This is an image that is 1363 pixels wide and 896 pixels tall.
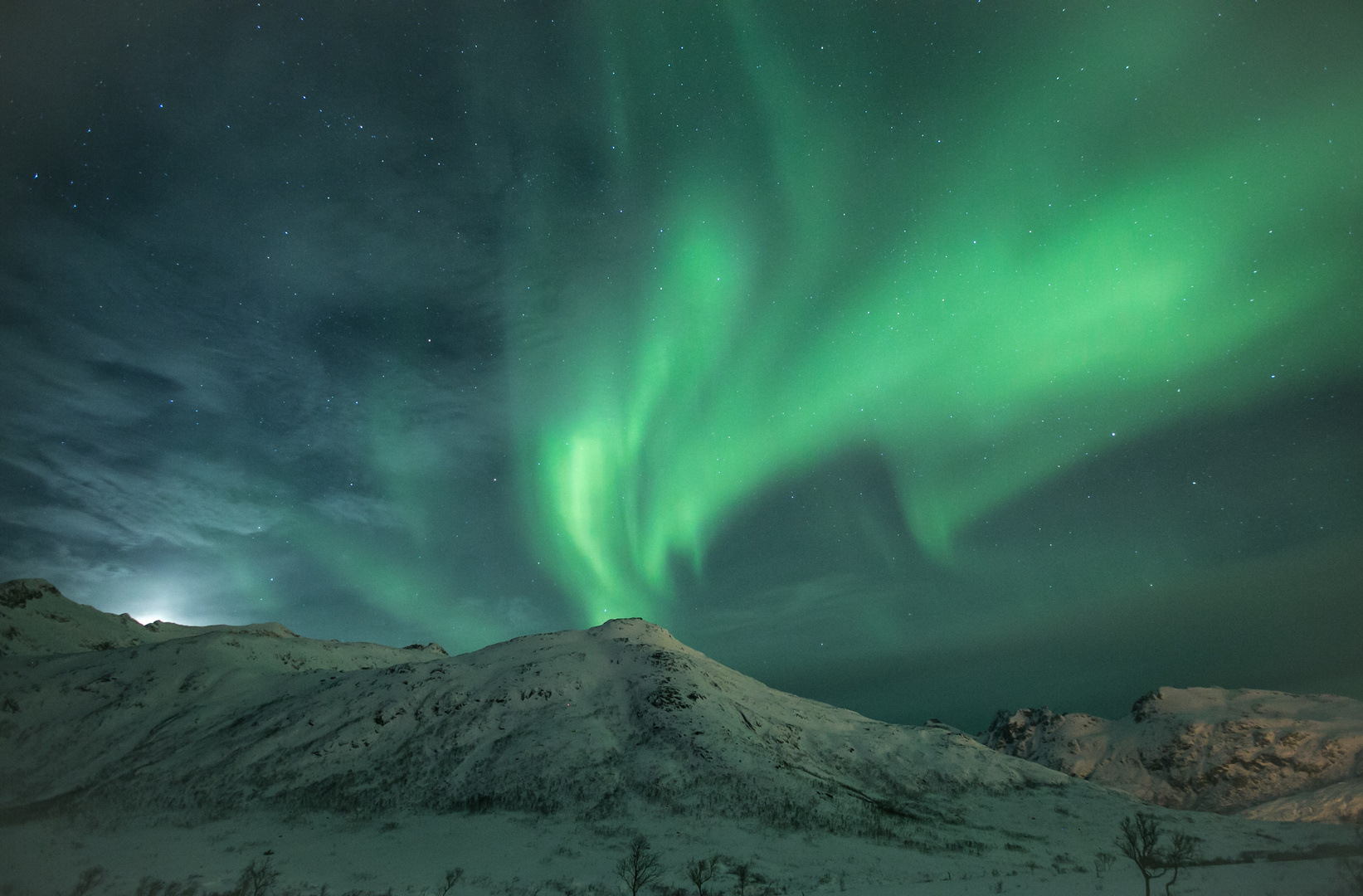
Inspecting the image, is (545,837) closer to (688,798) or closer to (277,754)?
(688,798)

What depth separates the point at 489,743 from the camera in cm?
7181

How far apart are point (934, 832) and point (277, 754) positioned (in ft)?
227

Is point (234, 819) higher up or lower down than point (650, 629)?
lower down

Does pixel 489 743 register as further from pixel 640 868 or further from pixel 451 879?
pixel 640 868

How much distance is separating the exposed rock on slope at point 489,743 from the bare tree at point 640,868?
35.6 ft

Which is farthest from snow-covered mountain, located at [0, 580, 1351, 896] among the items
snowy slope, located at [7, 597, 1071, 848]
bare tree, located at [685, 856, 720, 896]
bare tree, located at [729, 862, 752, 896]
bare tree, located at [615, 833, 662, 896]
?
bare tree, located at [729, 862, 752, 896]

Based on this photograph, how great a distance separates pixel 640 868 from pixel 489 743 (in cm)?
3771

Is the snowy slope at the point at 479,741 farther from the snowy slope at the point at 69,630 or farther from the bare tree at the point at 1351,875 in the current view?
the bare tree at the point at 1351,875

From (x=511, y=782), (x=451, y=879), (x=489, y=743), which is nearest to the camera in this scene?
(x=451, y=879)

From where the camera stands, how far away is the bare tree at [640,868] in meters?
39.4

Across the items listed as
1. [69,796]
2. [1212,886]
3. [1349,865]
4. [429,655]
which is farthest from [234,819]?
Answer: [429,655]

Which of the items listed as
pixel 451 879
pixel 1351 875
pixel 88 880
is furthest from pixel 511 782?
pixel 1351 875

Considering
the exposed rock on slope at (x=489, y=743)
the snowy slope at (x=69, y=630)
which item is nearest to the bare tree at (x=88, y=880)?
the exposed rock on slope at (x=489, y=743)

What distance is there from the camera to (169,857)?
136ft
